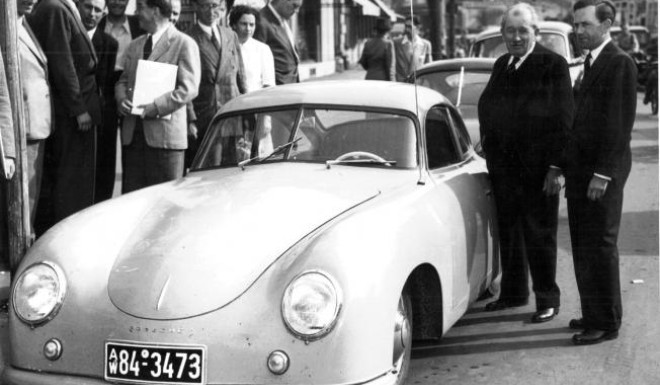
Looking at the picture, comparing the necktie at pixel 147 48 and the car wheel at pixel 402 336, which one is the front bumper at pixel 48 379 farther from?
the necktie at pixel 147 48

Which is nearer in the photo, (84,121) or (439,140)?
(439,140)

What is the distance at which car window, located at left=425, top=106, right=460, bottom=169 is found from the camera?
485 cm

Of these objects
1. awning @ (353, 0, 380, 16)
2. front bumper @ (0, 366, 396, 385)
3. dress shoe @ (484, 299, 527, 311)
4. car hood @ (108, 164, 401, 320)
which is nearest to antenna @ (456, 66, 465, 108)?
dress shoe @ (484, 299, 527, 311)

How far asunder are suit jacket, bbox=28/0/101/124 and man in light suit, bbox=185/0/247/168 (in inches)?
31.2

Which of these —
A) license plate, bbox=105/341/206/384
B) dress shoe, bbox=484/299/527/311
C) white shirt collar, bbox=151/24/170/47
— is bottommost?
dress shoe, bbox=484/299/527/311

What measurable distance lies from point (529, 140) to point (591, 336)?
111 cm

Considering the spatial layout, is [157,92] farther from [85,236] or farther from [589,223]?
[589,223]

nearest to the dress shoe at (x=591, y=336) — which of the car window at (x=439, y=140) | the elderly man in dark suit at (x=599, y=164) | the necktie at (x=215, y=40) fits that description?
the elderly man in dark suit at (x=599, y=164)

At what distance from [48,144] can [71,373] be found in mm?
3132

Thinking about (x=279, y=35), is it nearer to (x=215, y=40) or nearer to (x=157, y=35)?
(x=215, y=40)

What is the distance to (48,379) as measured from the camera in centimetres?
351

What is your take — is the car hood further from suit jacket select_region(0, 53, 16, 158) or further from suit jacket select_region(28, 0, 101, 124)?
suit jacket select_region(28, 0, 101, 124)

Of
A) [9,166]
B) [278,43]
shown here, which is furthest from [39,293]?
[278,43]

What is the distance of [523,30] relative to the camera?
512 centimetres
